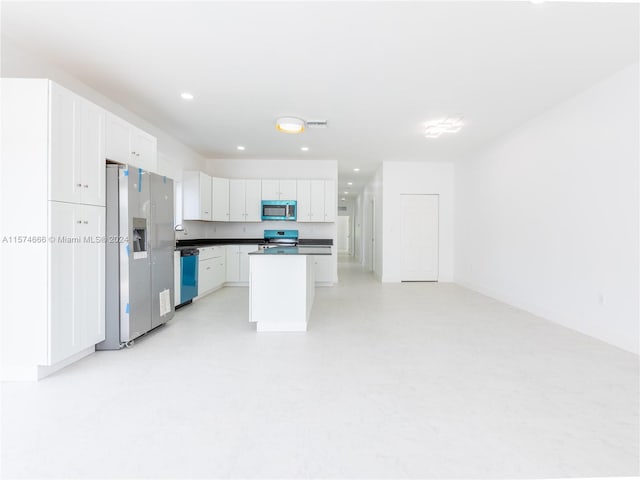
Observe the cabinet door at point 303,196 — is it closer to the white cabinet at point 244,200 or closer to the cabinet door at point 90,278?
the white cabinet at point 244,200

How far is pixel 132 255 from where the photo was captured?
315cm

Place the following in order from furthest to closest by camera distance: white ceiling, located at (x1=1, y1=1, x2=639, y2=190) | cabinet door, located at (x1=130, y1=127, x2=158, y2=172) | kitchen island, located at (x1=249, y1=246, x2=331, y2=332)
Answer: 1. kitchen island, located at (x1=249, y1=246, x2=331, y2=332)
2. cabinet door, located at (x1=130, y1=127, x2=158, y2=172)
3. white ceiling, located at (x1=1, y1=1, x2=639, y2=190)

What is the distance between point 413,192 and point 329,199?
207 cm

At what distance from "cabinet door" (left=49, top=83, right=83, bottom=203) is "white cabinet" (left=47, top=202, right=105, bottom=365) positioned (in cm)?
11

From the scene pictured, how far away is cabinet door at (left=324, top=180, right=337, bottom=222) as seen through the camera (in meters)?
6.75

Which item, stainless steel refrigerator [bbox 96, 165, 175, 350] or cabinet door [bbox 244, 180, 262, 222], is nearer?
stainless steel refrigerator [bbox 96, 165, 175, 350]

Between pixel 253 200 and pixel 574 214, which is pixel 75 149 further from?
pixel 574 214

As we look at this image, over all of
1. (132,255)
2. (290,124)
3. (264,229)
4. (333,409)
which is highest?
(290,124)

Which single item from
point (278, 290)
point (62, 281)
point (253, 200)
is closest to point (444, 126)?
point (278, 290)

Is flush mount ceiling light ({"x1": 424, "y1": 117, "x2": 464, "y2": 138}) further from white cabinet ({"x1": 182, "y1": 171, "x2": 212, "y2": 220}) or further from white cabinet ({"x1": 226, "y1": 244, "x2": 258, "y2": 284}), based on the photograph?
white cabinet ({"x1": 182, "y1": 171, "x2": 212, "y2": 220})

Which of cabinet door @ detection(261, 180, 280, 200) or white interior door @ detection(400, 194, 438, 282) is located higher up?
cabinet door @ detection(261, 180, 280, 200)

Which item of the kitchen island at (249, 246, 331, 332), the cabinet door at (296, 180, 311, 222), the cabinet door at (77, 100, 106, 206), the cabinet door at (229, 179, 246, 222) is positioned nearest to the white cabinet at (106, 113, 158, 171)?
the cabinet door at (77, 100, 106, 206)

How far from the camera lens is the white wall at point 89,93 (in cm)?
269

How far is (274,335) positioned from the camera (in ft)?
11.6
